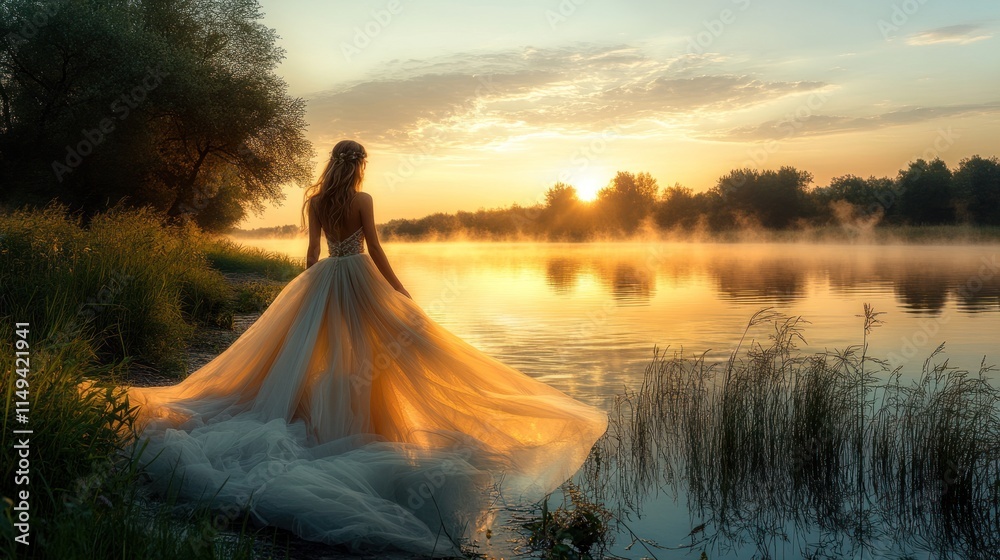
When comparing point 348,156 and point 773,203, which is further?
point 773,203

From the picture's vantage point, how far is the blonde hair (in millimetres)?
6188

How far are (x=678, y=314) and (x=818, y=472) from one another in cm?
1267

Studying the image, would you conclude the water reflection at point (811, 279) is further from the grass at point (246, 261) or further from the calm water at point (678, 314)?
the grass at point (246, 261)

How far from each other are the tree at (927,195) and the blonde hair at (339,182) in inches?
2697

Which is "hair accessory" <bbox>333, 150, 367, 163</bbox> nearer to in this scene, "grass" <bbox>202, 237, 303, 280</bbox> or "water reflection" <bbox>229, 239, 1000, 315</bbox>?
"water reflection" <bbox>229, 239, 1000, 315</bbox>

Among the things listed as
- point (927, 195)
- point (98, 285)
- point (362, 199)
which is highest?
point (927, 195)

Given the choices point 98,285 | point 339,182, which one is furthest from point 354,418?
point 98,285

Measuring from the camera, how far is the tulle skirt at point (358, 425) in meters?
4.48

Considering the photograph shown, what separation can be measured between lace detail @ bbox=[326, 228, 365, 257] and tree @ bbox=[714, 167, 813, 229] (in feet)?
239

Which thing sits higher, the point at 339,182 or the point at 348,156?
the point at 348,156

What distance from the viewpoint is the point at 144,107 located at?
88.7 ft

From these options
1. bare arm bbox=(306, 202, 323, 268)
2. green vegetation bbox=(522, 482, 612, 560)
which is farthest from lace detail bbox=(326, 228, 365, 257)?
green vegetation bbox=(522, 482, 612, 560)

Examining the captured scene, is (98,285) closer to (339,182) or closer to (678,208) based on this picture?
(339,182)

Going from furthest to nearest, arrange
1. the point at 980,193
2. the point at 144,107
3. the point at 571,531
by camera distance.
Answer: the point at 980,193, the point at 144,107, the point at 571,531
